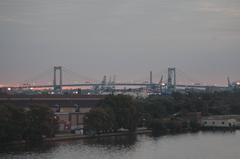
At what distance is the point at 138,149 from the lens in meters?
11.3

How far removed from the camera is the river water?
10.3 m

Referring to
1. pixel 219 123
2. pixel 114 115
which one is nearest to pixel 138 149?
pixel 114 115

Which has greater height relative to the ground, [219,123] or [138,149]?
[219,123]

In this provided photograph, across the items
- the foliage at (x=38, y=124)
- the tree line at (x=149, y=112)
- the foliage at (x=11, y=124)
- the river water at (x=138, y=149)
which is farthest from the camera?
the tree line at (x=149, y=112)

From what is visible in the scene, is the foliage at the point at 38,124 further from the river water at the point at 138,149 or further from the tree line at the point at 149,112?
the tree line at the point at 149,112

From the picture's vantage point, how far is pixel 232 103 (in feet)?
78.5

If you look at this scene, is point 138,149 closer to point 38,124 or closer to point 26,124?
point 38,124

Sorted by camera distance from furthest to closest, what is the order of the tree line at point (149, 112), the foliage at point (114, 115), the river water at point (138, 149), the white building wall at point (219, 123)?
the white building wall at point (219, 123), the tree line at point (149, 112), the foliage at point (114, 115), the river water at point (138, 149)

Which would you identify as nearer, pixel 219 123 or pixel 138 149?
pixel 138 149

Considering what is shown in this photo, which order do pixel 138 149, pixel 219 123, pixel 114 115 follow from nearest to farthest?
1. pixel 138 149
2. pixel 114 115
3. pixel 219 123

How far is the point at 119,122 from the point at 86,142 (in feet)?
7.72

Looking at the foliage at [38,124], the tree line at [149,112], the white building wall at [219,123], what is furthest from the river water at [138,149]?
the white building wall at [219,123]

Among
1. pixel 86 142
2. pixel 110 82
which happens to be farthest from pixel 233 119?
pixel 110 82

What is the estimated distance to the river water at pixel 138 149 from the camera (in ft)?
33.8
